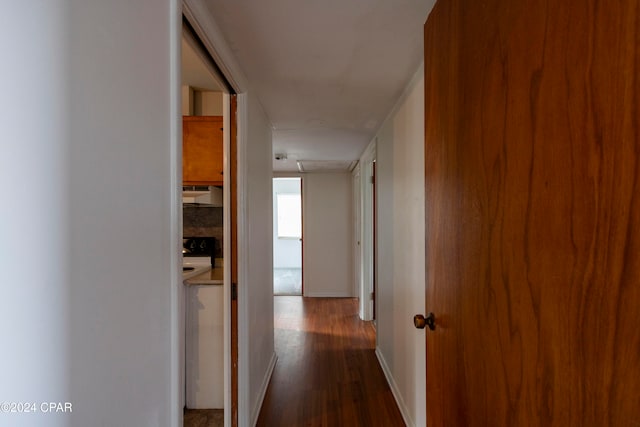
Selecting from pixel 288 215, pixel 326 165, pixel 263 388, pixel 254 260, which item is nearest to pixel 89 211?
pixel 254 260

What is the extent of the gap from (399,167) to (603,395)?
74.5 inches

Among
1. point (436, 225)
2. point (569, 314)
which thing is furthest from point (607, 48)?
point (436, 225)

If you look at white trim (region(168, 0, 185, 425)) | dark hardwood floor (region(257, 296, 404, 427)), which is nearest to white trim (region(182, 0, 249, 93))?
white trim (region(168, 0, 185, 425))

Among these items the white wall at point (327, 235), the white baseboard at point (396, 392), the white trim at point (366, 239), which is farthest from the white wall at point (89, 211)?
the white wall at point (327, 235)

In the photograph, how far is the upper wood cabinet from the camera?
7.32 ft

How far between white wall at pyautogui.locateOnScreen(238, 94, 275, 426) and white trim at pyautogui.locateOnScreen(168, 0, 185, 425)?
2.77 ft

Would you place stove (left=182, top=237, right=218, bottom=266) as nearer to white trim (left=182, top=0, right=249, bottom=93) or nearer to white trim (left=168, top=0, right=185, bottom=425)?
white trim (left=182, top=0, right=249, bottom=93)

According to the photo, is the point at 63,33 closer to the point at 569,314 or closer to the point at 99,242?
the point at 99,242

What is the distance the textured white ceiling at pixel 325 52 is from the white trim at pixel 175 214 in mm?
370

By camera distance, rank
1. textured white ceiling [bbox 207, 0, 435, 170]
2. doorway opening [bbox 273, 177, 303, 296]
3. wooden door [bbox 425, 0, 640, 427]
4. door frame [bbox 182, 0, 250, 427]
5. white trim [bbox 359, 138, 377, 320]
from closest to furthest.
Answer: wooden door [bbox 425, 0, 640, 427] → textured white ceiling [bbox 207, 0, 435, 170] → door frame [bbox 182, 0, 250, 427] → white trim [bbox 359, 138, 377, 320] → doorway opening [bbox 273, 177, 303, 296]

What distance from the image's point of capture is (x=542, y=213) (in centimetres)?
56

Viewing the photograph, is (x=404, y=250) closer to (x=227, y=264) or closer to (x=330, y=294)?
(x=227, y=264)

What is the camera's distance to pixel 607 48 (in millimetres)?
448

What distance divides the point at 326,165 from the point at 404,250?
9.18 feet
